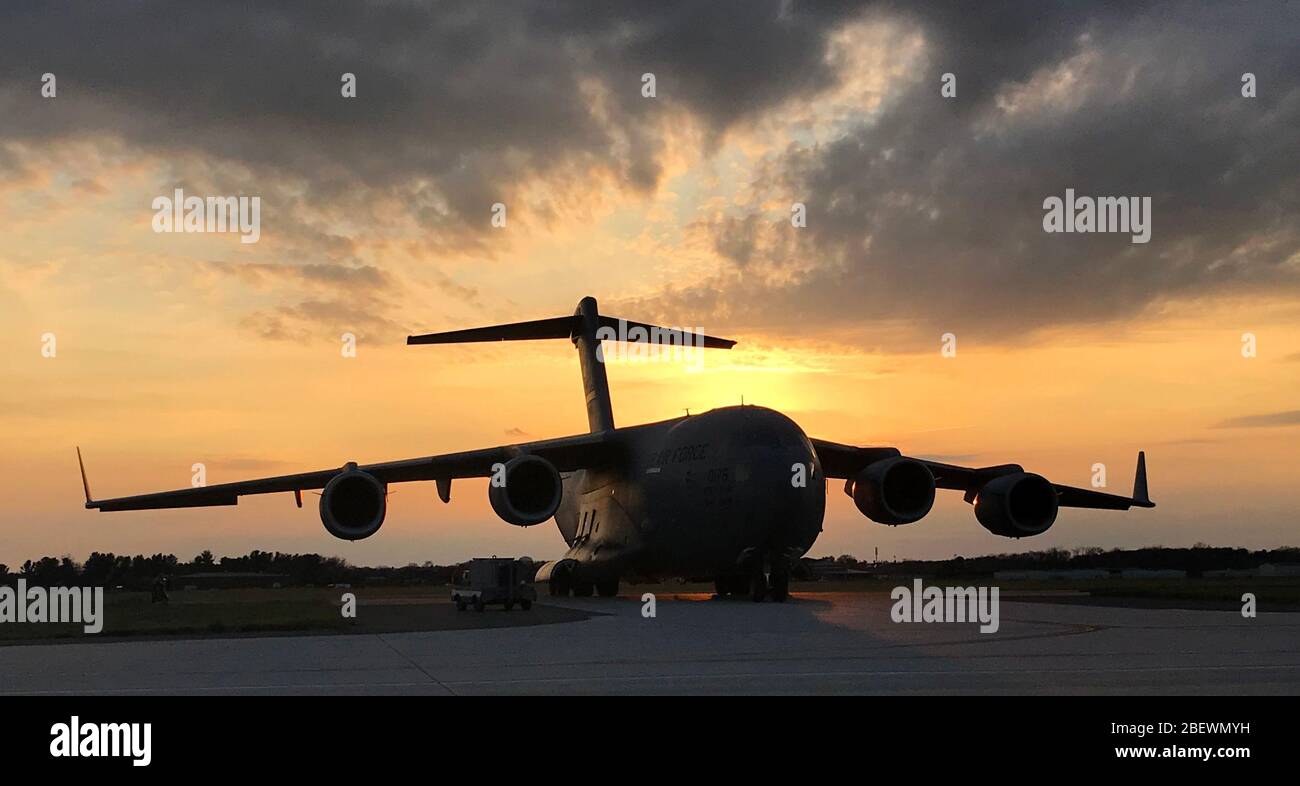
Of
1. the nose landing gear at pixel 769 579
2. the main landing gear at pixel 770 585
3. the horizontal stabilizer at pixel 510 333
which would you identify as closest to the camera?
A: the nose landing gear at pixel 769 579

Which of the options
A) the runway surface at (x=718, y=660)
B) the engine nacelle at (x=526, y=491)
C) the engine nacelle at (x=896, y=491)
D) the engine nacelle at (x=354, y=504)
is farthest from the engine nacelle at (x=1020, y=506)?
the engine nacelle at (x=354, y=504)

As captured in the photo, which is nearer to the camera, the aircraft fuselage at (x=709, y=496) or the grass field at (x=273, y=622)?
the grass field at (x=273, y=622)

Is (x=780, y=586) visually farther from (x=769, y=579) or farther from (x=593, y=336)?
(x=593, y=336)

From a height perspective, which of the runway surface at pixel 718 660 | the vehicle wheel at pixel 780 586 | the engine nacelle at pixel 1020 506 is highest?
the engine nacelle at pixel 1020 506

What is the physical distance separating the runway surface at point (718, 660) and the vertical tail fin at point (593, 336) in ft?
60.2

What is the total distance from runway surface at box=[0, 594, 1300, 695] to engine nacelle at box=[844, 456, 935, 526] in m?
8.16

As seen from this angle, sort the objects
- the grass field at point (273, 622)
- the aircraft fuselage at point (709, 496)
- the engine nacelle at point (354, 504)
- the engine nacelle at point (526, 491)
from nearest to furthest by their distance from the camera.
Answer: the grass field at point (273, 622) < the aircraft fuselage at point (709, 496) < the engine nacelle at point (354, 504) < the engine nacelle at point (526, 491)

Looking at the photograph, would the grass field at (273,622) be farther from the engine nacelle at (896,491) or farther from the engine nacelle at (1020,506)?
the engine nacelle at (1020,506)

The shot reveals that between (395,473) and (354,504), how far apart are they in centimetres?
438

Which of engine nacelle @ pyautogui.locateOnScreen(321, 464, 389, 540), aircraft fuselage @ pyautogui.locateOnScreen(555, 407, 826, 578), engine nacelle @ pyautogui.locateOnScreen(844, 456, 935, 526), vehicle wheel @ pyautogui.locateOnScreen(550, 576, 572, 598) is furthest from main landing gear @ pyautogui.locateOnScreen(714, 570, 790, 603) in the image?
vehicle wheel @ pyautogui.locateOnScreen(550, 576, 572, 598)

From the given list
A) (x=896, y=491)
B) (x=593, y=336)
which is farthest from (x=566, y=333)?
(x=896, y=491)

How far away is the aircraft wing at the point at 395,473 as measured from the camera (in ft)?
102

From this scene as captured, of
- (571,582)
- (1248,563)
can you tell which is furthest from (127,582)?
(1248,563)
